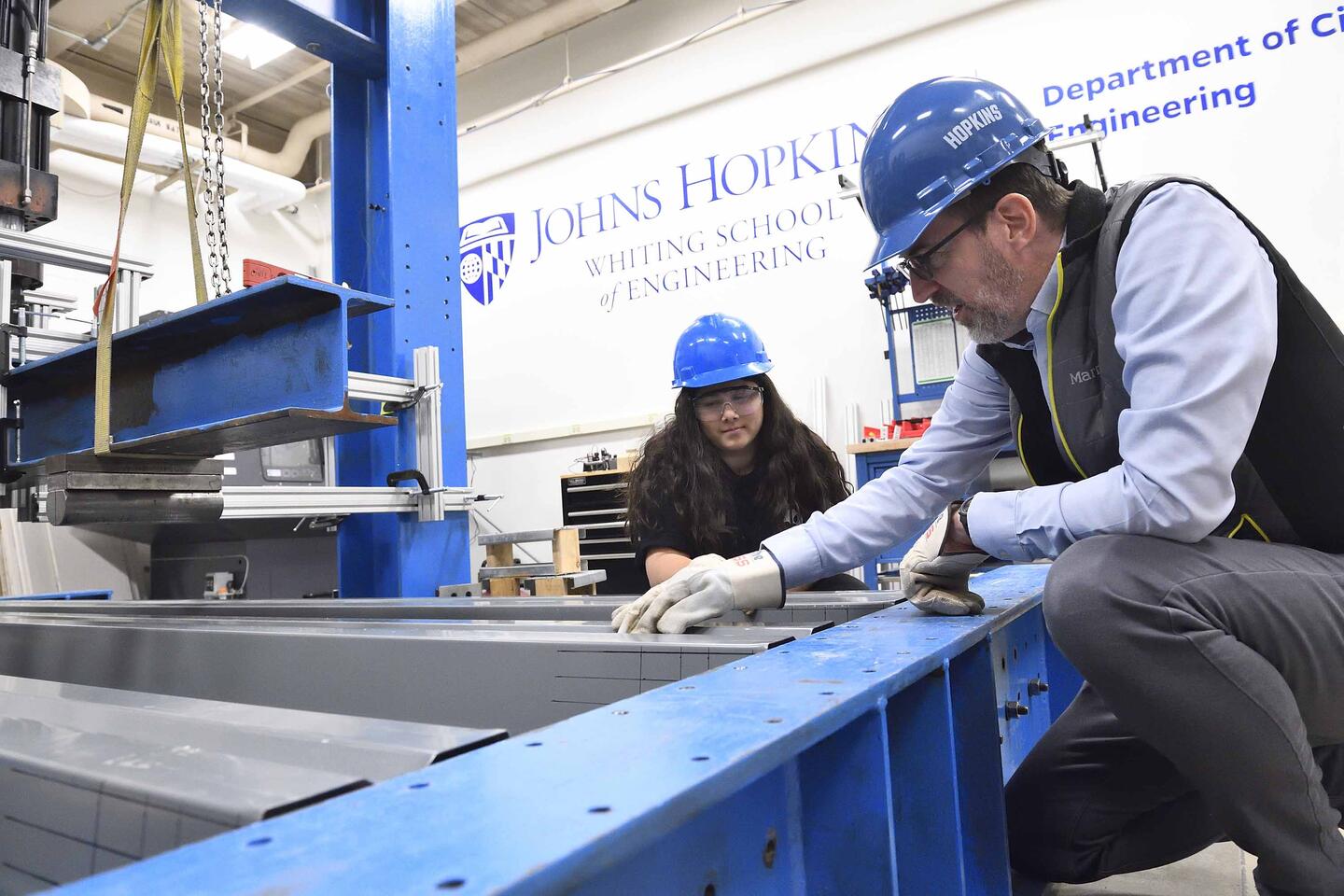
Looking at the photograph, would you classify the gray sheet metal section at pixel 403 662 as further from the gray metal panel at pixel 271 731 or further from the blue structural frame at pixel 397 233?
the blue structural frame at pixel 397 233

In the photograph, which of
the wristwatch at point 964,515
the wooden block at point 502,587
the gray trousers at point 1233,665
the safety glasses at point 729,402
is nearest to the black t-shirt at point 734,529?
the safety glasses at point 729,402

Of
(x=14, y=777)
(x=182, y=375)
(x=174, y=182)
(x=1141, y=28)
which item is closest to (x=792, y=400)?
A: (x=1141, y=28)

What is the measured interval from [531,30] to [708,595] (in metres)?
5.30

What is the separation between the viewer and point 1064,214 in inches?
47.2

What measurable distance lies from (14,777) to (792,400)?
4.38m

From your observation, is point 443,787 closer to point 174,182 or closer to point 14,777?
point 14,777

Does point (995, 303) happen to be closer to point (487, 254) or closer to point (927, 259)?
point (927, 259)

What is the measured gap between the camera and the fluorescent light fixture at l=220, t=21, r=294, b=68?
5246 millimetres

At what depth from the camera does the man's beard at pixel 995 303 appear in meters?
1.20

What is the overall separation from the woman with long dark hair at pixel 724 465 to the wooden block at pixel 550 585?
0.37 meters

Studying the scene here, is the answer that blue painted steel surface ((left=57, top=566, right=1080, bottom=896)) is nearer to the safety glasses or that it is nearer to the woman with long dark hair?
the woman with long dark hair

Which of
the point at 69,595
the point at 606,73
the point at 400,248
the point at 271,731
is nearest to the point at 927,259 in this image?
the point at 271,731

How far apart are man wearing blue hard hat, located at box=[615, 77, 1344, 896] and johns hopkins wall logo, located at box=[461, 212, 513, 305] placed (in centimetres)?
500

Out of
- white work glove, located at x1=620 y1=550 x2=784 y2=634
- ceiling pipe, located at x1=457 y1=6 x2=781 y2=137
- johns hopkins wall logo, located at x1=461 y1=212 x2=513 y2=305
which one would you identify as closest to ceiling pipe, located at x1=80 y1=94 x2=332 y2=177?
ceiling pipe, located at x1=457 y1=6 x2=781 y2=137
